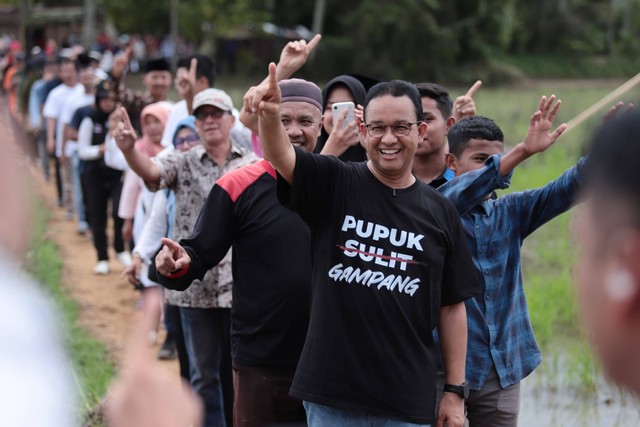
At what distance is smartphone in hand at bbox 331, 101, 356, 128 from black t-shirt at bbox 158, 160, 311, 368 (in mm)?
405

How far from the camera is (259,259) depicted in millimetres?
4754

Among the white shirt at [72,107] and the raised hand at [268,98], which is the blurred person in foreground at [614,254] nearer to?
the raised hand at [268,98]

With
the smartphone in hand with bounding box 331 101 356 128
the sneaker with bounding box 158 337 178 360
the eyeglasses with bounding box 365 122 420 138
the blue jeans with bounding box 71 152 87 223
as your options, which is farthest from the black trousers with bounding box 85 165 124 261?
the eyeglasses with bounding box 365 122 420 138

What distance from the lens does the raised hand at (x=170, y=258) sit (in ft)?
14.3

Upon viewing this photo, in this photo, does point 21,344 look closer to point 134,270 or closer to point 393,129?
point 393,129

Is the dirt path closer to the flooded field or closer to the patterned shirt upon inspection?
the patterned shirt

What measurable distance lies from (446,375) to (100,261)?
7.45 m

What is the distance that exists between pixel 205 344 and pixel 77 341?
322 centimetres

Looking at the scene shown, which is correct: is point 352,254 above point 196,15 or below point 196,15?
below

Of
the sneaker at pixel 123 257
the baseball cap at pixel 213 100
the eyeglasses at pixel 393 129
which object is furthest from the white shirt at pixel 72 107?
the eyeglasses at pixel 393 129

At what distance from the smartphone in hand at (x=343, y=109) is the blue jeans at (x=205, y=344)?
136 cm

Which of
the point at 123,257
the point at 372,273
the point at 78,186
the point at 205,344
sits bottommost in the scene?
the point at 123,257

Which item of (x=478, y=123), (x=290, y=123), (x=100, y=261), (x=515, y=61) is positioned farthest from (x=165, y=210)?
(x=515, y=61)

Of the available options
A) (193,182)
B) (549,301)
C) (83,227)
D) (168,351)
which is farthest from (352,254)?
(83,227)
